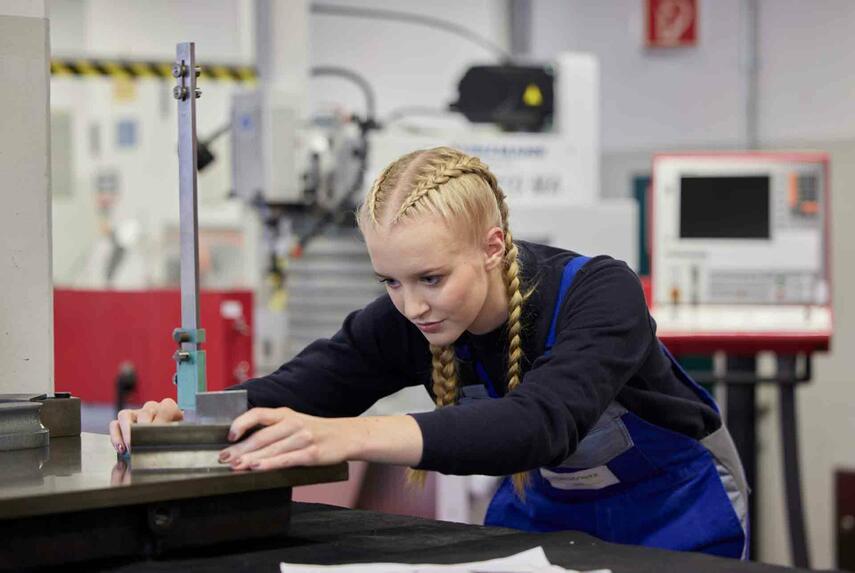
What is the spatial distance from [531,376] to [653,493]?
15.4 inches

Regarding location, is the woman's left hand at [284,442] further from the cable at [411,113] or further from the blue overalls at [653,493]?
the cable at [411,113]

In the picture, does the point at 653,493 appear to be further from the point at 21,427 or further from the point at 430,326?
the point at 21,427

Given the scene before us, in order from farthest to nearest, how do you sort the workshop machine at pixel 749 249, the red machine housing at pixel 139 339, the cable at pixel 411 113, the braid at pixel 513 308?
the cable at pixel 411 113
the red machine housing at pixel 139 339
the workshop machine at pixel 749 249
the braid at pixel 513 308

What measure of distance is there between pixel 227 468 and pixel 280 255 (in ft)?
9.82

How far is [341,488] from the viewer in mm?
3639

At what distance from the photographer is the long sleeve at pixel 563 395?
1247mm

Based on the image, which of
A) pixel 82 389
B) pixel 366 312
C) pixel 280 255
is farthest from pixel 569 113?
pixel 366 312

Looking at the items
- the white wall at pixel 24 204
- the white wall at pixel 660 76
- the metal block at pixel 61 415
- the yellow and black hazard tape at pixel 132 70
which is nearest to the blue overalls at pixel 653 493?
the metal block at pixel 61 415

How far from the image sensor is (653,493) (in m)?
1.65

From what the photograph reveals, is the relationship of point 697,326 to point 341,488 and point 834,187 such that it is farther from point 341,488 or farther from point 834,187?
point 834,187

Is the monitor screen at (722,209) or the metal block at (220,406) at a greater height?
the monitor screen at (722,209)

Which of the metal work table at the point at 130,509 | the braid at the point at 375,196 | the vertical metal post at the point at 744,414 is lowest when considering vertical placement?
the vertical metal post at the point at 744,414

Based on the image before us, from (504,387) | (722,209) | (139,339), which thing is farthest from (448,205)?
(139,339)

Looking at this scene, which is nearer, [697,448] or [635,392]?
[635,392]
